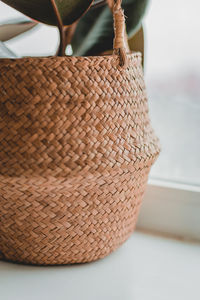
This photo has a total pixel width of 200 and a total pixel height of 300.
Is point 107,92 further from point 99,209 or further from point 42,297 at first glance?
point 42,297

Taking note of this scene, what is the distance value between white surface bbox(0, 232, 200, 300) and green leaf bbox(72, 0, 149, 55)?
17.0 inches

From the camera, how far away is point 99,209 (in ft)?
2.35

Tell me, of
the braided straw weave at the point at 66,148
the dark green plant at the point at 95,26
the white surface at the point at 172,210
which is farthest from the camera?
the white surface at the point at 172,210

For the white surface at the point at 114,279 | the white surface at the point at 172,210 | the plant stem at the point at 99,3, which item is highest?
the plant stem at the point at 99,3

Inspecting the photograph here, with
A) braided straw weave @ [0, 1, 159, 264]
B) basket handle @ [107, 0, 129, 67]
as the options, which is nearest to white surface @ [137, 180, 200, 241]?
braided straw weave @ [0, 1, 159, 264]

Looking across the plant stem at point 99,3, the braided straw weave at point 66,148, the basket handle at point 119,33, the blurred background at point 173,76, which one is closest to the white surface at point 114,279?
the braided straw weave at point 66,148

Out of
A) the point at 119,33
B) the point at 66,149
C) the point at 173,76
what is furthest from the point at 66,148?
the point at 173,76

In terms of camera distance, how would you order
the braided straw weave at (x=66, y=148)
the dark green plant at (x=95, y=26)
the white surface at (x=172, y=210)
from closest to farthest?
the braided straw weave at (x=66, y=148) < the dark green plant at (x=95, y=26) < the white surface at (x=172, y=210)

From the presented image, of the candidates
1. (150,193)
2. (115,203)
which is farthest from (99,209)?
(150,193)

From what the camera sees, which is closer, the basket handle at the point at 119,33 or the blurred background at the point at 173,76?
the basket handle at the point at 119,33

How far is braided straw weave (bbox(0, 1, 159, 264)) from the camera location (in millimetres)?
658

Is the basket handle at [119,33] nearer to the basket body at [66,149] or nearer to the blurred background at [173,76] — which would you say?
the basket body at [66,149]

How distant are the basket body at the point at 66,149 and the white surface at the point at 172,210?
0.89ft

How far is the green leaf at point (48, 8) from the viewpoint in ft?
2.31
